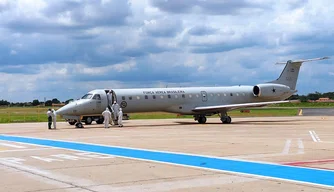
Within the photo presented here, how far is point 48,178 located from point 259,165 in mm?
5082

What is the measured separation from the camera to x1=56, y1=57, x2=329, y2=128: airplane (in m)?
35.0

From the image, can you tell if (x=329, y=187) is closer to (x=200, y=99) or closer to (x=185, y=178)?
(x=185, y=178)

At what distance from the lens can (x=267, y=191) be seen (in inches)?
336

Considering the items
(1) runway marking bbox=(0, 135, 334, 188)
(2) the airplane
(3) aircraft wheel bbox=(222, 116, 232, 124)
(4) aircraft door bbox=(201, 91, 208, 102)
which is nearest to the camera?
(1) runway marking bbox=(0, 135, 334, 188)

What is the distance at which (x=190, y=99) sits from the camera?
1549 inches

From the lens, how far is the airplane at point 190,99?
1377 inches

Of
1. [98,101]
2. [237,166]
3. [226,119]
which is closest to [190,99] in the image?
[226,119]

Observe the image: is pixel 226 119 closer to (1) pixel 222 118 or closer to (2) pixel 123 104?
(1) pixel 222 118

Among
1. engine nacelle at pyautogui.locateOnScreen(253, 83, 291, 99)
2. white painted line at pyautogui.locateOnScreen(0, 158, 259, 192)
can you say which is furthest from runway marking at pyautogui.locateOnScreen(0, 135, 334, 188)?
engine nacelle at pyautogui.locateOnScreen(253, 83, 291, 99)

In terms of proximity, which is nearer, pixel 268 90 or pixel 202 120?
pixel 202 120

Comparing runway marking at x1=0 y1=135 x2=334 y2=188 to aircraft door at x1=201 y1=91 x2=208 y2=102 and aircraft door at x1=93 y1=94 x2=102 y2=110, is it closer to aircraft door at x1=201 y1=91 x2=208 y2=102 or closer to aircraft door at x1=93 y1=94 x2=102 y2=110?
aircraft door at x1=93 y1=94 x2=102 y2=110

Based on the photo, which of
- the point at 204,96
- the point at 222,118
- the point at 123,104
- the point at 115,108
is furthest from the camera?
the point at 204,96

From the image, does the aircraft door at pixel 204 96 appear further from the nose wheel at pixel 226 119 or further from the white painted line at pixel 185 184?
the white painted line at pixel 185 184

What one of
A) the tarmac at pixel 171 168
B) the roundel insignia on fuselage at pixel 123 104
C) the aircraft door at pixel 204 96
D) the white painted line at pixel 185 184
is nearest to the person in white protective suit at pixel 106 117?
the roundel insignia on fuselage at pixel 123 104
